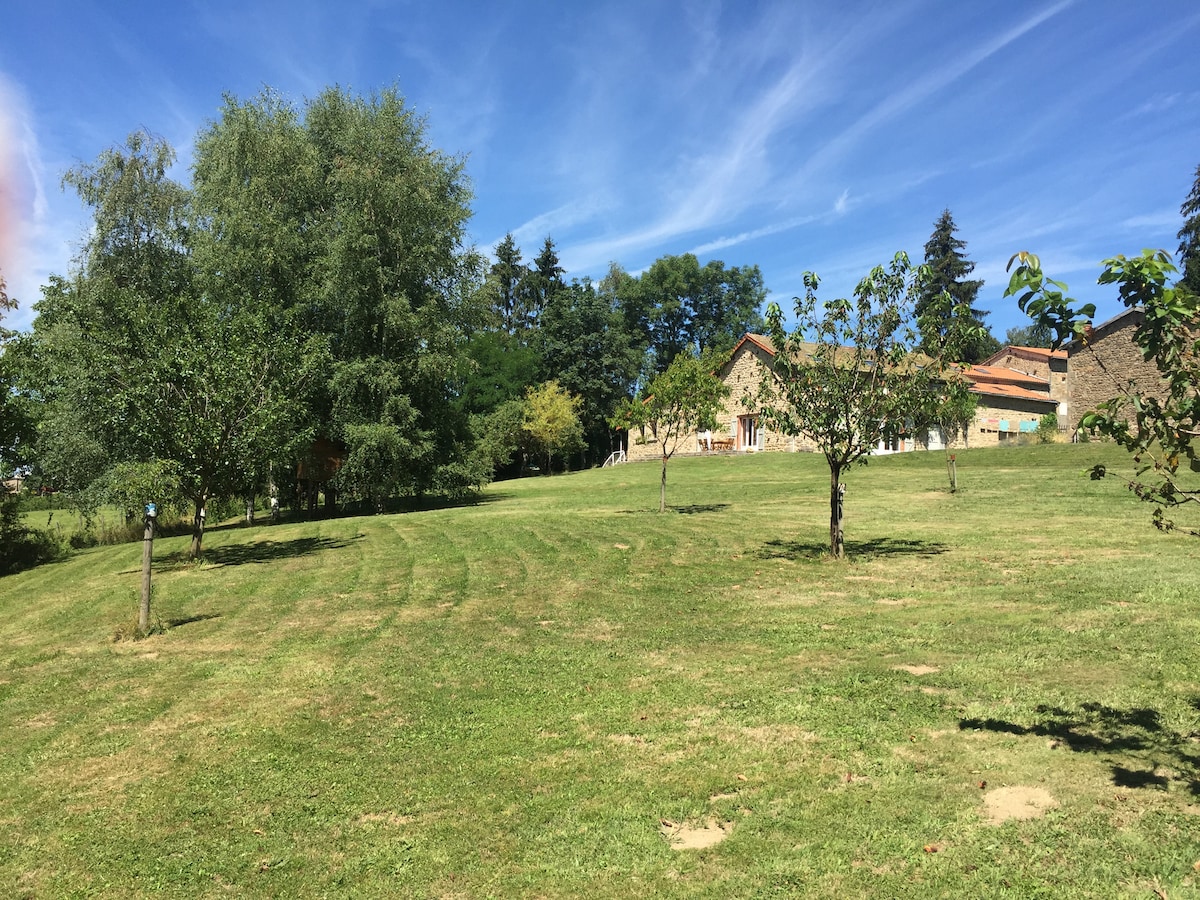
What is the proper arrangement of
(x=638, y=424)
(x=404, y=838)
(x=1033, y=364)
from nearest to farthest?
(x=404, y=838), (x=638, y=424), (x=1033, y=364)

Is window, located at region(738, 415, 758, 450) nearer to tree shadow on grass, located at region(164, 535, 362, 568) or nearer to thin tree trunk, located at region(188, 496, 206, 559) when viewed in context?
tree shadow on grass, located at region(164, 535, 362, 568)

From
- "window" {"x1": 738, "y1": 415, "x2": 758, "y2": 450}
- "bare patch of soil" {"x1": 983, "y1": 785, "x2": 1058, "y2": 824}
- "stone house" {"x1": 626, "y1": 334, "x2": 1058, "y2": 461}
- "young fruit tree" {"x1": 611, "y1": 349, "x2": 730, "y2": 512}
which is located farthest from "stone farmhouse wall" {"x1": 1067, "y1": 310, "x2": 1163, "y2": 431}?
"bare patch of soil" {"x1": 983, "y1": 785, "x2": 1058, "y2": 824}

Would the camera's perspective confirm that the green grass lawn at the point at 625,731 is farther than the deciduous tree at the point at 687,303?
No

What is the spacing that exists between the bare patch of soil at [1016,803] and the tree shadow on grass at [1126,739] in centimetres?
53

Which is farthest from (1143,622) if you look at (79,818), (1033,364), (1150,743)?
(1033,364)

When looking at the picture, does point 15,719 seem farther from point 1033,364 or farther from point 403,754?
A: point 1033,364

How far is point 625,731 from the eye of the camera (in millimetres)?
5926

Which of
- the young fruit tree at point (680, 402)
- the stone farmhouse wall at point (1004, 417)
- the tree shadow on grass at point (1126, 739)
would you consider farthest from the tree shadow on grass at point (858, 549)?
the stone farmhouse wall at point (1004, 417)

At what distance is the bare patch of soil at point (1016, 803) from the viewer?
14.0 ft

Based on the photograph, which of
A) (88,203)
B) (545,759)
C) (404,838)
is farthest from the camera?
(88,203)

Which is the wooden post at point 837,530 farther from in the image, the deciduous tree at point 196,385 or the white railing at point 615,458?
the white railing at point 615,458

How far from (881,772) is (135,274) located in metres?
31.6

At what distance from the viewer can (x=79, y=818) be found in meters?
4.86

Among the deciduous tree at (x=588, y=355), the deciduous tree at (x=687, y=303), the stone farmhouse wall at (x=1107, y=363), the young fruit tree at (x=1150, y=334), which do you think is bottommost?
the young fruit tree at (x=1150, y=334)
